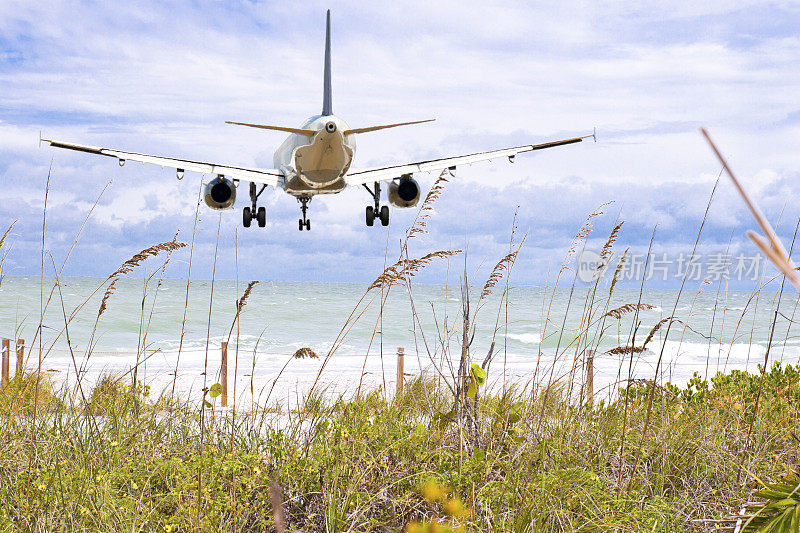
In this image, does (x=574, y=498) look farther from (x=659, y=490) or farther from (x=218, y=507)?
(x=218, y=507)

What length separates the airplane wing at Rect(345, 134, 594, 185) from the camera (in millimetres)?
16734

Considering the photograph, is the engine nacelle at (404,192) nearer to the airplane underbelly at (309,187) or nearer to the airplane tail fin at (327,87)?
the airplane underbelly at (309,187)

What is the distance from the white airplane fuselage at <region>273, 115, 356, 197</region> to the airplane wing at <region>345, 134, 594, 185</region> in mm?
1165

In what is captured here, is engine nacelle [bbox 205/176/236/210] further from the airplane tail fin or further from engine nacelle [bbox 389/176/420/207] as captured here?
the airplane tail fin

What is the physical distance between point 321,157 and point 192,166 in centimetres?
345

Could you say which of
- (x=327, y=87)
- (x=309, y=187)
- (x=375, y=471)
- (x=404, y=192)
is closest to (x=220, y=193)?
(x=309, y=187)

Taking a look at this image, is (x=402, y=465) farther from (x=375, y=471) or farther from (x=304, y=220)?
(x=304, y=220)

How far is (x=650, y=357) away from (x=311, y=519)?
627 inches

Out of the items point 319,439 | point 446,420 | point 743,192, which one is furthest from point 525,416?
point 743,192

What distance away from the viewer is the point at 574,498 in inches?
103

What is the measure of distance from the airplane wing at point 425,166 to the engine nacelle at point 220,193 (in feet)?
10.2

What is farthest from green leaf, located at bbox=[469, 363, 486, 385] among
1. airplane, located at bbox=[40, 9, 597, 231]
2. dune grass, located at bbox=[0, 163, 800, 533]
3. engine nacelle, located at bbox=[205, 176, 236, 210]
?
engine nacelle, located at bbox=[205, 176, 236, 210]

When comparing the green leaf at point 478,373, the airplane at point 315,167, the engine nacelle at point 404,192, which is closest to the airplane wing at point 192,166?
the airplane at point 315,167

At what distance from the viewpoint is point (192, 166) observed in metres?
16.3
